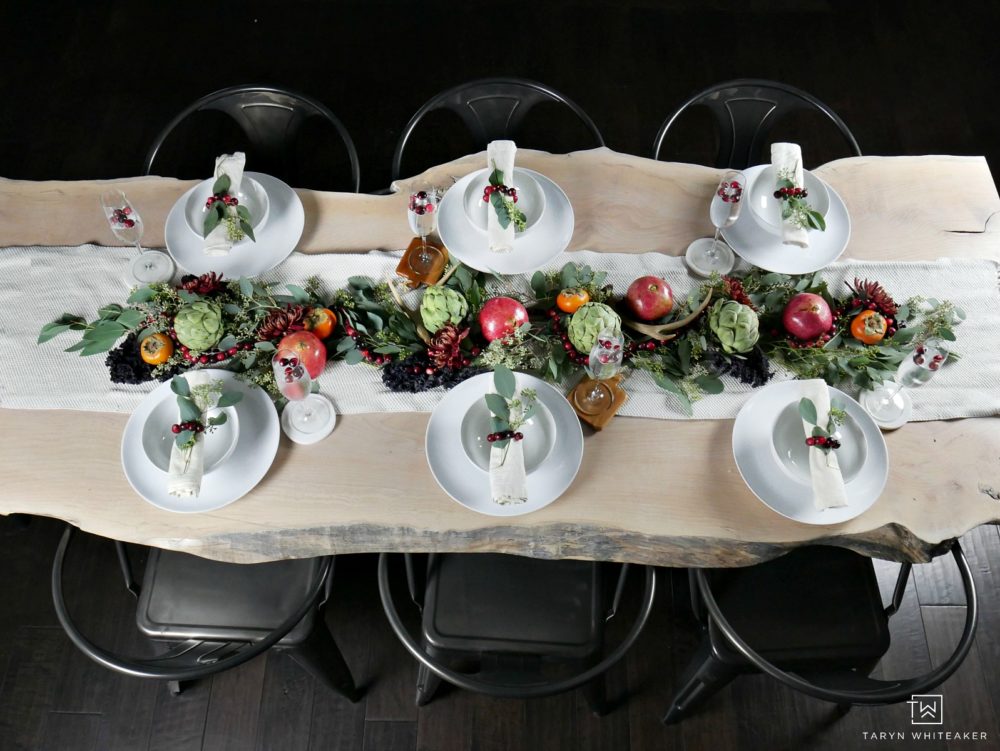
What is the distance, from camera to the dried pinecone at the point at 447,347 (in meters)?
1.38

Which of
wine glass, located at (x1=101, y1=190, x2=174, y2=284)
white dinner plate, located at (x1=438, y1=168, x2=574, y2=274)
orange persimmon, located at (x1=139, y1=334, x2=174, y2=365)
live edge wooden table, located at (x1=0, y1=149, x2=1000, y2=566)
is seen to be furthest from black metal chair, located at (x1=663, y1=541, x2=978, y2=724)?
wine glass, located at (x1=101, y1=190, x2=174, y2=284)

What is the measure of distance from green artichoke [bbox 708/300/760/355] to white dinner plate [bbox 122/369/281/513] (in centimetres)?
91

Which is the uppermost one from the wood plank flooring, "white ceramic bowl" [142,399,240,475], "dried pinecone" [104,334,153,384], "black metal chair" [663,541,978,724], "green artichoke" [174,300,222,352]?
"green artichoke" [174,300,222,352]

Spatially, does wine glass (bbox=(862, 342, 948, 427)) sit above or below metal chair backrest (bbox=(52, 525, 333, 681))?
above

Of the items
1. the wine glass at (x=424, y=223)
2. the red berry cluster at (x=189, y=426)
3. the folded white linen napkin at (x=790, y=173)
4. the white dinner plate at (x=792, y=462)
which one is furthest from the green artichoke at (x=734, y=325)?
the red berry cluster at (x=189, y=426)

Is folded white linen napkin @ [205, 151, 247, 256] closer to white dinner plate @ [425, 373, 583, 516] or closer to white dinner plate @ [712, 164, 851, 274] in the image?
white dinner plate @ [425, 373, 583, 516]

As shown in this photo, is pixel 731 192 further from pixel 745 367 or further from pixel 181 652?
pixel 181 652

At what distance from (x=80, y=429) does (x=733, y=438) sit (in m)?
1.33

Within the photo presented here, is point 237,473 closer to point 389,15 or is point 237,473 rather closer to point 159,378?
point 159,378

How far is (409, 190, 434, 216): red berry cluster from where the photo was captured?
1476 millimetres

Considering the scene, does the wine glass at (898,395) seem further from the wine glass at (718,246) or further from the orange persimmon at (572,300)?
the orange persimmon at (572,300)

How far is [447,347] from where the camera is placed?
139cm

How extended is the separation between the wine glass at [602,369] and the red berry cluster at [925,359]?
58 centimetres

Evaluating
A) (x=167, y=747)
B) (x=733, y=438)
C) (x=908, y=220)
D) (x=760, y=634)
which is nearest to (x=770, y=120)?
(x=908, y=220)
